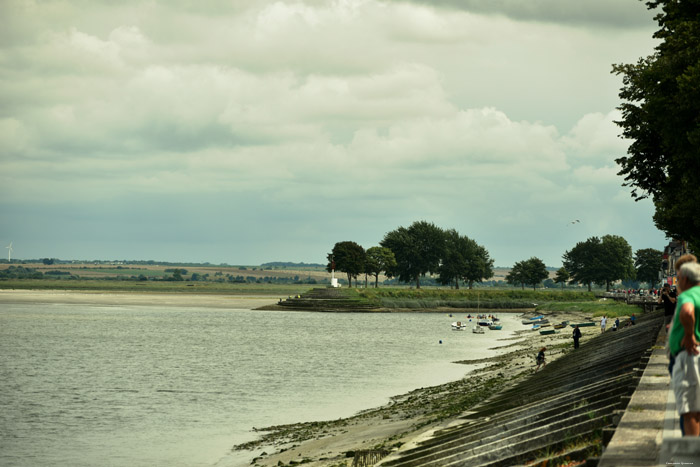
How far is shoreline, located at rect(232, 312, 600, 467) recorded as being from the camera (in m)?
26.1

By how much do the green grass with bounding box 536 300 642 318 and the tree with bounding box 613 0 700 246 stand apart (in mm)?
70918

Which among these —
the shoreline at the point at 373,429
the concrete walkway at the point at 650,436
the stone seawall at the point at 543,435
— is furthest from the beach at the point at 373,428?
the concrete walkway at the point at 650,436

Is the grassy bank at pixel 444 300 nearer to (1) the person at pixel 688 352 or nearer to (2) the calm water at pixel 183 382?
(2) the calm water at pixel 183 382

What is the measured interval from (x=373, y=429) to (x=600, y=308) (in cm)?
11597

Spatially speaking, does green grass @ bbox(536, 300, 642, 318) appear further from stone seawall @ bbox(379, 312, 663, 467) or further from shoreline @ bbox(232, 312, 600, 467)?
stone seawall @ bbox(379, 312, 663, 467)

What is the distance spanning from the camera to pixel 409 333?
11175 cm

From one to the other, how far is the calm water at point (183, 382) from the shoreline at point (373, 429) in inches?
68.2

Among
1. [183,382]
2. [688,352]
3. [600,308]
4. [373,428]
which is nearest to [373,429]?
[373,428]

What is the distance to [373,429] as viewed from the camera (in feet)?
103

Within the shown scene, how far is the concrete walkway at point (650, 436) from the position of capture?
8203mm

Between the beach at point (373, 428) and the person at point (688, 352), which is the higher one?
→ the person at point (688, 352)

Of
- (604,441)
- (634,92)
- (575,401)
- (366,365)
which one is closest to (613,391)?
(575,401)

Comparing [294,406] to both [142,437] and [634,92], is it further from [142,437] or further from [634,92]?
[634,92]

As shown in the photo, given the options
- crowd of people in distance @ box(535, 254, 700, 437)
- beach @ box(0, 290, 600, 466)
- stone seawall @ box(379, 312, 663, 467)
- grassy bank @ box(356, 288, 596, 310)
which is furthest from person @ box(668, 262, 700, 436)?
grassy bank @ box(356, 288, 596, 310)
